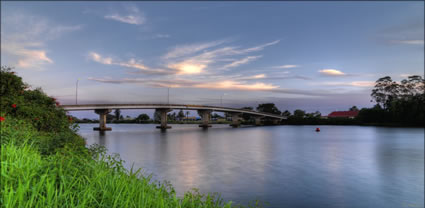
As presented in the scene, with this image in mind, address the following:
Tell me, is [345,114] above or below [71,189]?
above

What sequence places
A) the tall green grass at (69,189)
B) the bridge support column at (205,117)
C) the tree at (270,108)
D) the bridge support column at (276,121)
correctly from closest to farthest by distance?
the tall green grass at (69,189)
the bridge support column at (205,117)
the bridge support column at (276,121)
the tree at (270,108)

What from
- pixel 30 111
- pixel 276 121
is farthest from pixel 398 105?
pixel 30 111

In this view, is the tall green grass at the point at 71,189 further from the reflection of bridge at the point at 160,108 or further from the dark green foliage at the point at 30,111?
the reflection of bridge at the point at 160,108

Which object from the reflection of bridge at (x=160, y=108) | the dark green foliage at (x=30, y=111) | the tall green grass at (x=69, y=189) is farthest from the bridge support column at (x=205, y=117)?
the tall green grass at (x=69, y=189)

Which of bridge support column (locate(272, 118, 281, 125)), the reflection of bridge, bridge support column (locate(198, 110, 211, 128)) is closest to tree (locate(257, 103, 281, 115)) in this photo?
bridge support column (locate(272, 118, 281, 125))

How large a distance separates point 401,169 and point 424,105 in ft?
269

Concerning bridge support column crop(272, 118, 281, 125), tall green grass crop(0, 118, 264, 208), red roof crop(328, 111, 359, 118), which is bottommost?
bridge support column crop(272, 118, 281, 125)

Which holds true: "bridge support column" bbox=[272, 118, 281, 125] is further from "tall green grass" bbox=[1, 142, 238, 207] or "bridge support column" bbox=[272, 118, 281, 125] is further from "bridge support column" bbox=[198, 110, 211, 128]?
"tall green grass" bbox=[1, 142, 238, 207]

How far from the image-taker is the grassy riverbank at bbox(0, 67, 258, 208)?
5164 mm

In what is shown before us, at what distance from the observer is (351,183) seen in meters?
20.5

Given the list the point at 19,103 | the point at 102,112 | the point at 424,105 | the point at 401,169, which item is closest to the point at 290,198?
the point at 19,103

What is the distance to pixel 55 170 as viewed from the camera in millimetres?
6379

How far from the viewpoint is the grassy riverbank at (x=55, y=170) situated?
5.16 metres

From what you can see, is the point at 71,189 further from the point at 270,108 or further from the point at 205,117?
the point at 270,108
